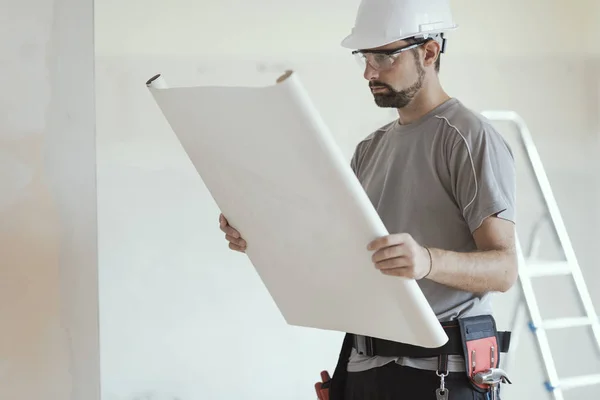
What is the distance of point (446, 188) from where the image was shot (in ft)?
5.27

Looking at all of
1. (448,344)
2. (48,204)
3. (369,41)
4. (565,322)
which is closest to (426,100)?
(369,41)

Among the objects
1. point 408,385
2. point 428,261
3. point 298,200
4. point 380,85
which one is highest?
point 380,85

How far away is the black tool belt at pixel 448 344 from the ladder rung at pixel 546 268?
1.85 metres

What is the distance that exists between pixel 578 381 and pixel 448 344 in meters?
2.21

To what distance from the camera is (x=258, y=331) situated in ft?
9.95

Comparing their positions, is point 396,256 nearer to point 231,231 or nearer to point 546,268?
point 231,231

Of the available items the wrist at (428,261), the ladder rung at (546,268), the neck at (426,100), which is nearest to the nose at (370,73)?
the neck at (426,100)

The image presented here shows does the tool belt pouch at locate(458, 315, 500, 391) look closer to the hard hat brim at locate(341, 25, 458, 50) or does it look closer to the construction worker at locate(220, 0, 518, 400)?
the construction worker at locate(220, 0, 518, 400)

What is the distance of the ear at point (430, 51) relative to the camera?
1739 millimetres

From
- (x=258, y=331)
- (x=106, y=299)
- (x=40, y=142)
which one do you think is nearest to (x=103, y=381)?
(x=106, y=299)

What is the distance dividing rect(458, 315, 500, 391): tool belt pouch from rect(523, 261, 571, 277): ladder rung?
189 centimetres

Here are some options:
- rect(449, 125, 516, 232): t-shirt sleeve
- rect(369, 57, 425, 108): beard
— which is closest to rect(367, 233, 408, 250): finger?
rect(449, 125, 516, 232): t-shirt sleeve

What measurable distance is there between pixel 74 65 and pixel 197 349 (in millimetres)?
1461

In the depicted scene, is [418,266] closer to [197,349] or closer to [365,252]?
[365,252]
